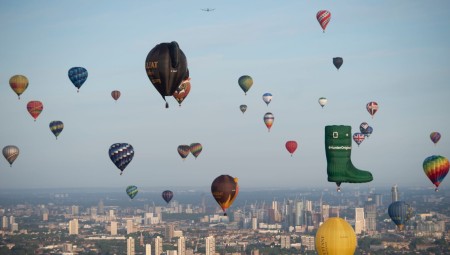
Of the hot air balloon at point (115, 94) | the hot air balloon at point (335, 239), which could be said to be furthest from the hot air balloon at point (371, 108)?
the hot air balloon at point (335, 239)

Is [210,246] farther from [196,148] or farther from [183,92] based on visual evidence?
[183,92]

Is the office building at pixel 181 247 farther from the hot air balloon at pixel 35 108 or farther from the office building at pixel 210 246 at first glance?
the hot air balloon at pixel 35 108

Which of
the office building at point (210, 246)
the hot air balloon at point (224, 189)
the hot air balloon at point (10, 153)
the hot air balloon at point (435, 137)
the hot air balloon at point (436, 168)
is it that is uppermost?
the hot air balloon at point (435, 137)

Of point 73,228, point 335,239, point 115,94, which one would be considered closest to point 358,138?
point 115,94

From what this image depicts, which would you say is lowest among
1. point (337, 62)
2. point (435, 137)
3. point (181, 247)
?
point (181, 247)

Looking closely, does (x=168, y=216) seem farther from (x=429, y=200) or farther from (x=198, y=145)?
(x=198, y=145)

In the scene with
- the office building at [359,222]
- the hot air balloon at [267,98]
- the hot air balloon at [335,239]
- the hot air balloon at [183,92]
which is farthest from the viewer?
the office building at [359,222]

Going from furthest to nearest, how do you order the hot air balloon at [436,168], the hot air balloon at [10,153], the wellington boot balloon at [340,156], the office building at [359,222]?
1. the office building at [359,222]
2. the hot air balloon at [10,153]
3. the hot air balloon at [436,168]
4. the wellington boot balloon at [340,156]
